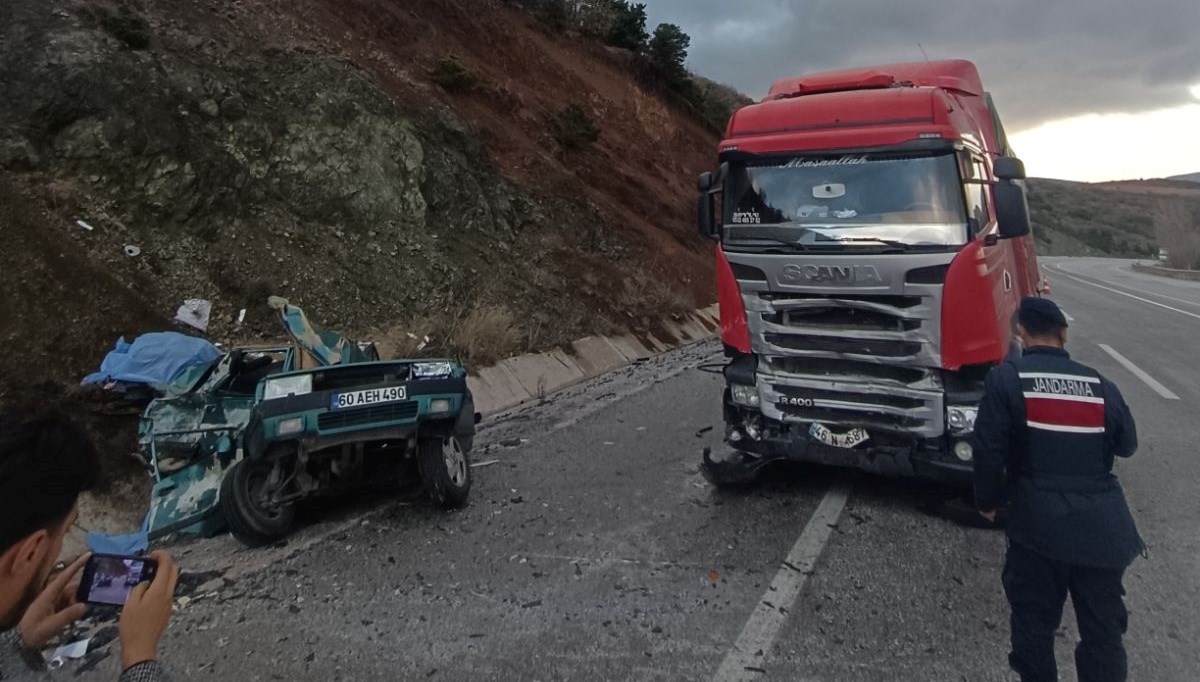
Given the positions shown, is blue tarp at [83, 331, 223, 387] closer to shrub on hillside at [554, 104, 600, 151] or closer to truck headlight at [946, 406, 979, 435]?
truck headlight at [946, 406, 979, 435]

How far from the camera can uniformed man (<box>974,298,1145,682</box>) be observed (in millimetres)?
3260

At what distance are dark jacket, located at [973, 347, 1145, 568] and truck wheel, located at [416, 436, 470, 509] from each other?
153 inches

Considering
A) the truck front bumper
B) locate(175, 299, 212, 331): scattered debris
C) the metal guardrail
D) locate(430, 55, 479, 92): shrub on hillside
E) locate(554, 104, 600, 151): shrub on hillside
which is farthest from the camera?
the metal guardrail

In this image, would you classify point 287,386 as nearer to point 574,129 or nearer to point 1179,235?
point 574,129

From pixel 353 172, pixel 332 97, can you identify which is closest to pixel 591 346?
pixel 353 172

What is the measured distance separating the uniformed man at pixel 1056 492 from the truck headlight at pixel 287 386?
4.19 m

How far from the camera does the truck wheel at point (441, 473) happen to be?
6.16 meters

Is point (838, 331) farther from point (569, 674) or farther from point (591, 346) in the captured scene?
point (591, 346)

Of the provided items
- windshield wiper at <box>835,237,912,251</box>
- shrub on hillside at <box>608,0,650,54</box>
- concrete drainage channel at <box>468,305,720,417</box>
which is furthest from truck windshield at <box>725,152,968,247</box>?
shrub on hillside at <box>608,0,650,54</box>

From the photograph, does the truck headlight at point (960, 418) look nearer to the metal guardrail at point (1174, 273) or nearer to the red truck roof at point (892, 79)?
the red truck roof at point (892, 79)

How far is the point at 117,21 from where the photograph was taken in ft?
42.4

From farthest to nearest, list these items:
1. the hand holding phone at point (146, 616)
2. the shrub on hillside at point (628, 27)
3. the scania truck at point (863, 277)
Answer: the shrub on hillside at point (628, 27)
the scania truck at point (863, 277)
the hand holding phone at point (146, 616)

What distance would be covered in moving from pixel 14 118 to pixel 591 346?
8.91 meters

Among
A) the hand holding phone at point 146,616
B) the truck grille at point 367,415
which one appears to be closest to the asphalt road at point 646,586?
the truck grille at point 367,415
